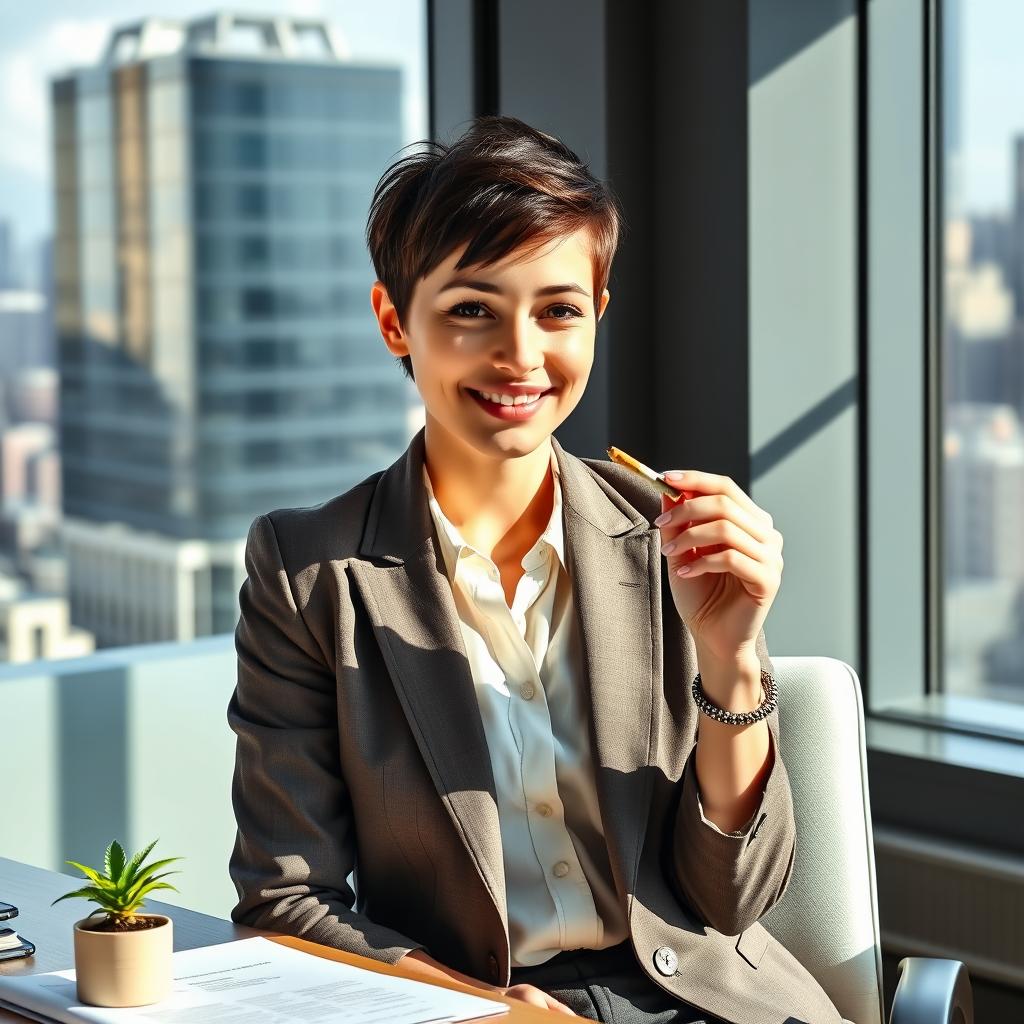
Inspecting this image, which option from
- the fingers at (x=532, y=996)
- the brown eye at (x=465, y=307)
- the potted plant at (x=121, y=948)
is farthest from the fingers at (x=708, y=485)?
the potted plant at (x=121, y=948)

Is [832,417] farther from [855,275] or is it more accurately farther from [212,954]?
[212,954]

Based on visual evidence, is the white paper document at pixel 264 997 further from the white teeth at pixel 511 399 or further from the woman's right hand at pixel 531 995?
the white teeth at pixel 511 399

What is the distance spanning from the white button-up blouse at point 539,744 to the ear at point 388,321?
0.57ft

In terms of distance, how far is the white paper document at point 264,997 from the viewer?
1066 millimetres

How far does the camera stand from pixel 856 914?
5.31 feet

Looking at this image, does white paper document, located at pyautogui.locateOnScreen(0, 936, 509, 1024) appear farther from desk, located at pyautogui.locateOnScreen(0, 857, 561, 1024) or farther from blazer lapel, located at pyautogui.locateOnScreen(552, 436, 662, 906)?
blazer lapel, located at pyautogui.locateOnScreen(552, 436, 662, 906)

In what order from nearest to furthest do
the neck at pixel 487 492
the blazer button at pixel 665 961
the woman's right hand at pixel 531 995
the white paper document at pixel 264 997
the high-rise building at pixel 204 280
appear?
the white paper document at pixel 264 997
the woman's right hand at pixel 531 995
the blazer button at pixel 665 961
the neck at pixel 487 492
the high-rise building at pixel 204 280

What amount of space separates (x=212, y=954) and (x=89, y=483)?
13.8 m

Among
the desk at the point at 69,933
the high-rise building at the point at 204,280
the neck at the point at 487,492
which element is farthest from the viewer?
the high-rise building at the point at 204,280

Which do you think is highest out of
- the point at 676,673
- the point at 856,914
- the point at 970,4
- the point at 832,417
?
the point at 970,4

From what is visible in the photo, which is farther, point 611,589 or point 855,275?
point 855,275

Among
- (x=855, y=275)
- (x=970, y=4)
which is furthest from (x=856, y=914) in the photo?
(x=970, y=4)

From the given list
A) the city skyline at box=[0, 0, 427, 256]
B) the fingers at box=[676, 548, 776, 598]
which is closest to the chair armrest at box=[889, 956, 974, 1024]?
the fingers at box=[676, 548, 776, 598]

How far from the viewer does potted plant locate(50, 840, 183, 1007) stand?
1088mm
